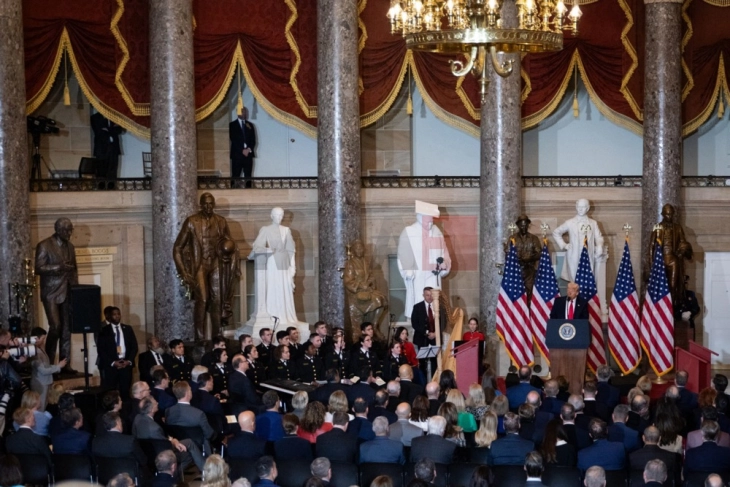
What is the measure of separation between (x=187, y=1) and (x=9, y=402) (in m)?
6.82

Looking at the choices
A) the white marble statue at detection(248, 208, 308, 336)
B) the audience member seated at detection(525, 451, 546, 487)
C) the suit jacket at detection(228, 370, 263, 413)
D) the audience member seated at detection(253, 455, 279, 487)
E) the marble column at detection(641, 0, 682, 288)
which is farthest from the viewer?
the marble column at detection(641, 0, 682, 288)

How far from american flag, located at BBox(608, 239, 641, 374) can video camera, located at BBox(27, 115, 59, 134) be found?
8257 millimetres

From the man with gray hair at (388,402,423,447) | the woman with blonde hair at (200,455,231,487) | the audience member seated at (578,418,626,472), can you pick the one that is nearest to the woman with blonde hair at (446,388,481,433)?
the man with gray hair at (388,402,423,447)

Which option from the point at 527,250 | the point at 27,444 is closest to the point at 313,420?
the point at 27,444

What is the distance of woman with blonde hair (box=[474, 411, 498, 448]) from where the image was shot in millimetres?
10133

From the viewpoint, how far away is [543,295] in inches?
647

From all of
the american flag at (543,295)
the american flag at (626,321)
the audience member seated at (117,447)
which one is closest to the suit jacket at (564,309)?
the american flag at (543,295)

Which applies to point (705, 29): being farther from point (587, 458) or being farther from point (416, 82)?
point (587, 458)

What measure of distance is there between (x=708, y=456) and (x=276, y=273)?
838 centimetres

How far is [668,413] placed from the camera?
33.8 ft

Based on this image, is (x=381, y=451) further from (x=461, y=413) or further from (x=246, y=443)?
(x=461, y=413)

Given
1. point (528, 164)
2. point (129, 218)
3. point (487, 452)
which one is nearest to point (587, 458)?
point (487, 452)

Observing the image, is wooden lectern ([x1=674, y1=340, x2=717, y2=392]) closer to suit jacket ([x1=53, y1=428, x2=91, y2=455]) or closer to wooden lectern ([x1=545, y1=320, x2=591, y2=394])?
wooden lectern ([x1=545, y1=320, x2=591, y2=394])

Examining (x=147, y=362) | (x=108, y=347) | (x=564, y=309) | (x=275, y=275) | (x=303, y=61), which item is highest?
(x=303, y=61)
